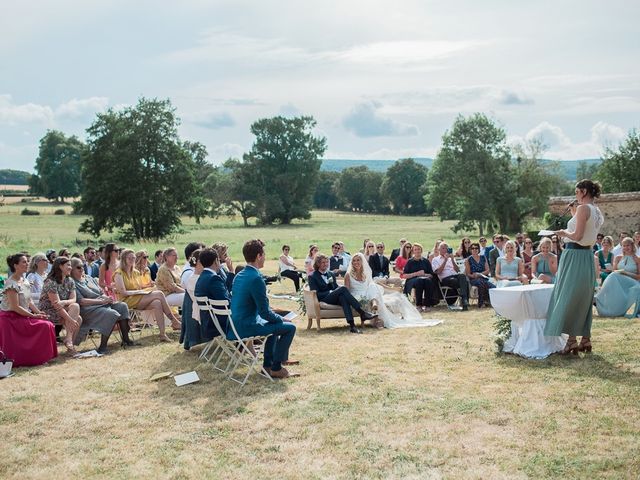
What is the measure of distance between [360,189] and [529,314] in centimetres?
10649

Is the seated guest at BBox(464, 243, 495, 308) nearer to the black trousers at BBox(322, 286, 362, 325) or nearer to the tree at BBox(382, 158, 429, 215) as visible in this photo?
the black trousers at BBox(322, 286, 362, 325)

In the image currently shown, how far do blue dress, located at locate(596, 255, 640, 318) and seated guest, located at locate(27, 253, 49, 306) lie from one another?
369 inches

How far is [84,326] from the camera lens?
9.52 meters

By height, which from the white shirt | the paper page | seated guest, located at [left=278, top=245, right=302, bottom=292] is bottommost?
the paper page

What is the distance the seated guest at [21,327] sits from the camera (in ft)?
28.0

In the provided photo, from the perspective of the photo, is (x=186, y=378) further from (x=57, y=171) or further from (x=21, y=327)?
(x=57, y=171)

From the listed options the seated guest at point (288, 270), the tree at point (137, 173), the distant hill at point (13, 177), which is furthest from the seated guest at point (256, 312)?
the distant hill at point (13, 177)

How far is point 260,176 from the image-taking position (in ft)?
254

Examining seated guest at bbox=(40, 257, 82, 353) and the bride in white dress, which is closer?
seated guest at bbox=(40, 257, 82, 353)

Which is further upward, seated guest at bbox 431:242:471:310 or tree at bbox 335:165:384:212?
tree at bbox 335:165:384:212

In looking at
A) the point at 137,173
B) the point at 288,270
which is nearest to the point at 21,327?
the point at 288,270

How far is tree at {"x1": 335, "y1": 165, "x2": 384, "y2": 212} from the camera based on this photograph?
4395 inches

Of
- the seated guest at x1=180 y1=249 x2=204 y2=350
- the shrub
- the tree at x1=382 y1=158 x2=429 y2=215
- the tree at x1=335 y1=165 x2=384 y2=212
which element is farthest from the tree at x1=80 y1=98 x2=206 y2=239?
the tree at x1=335 y1=165 x2=384 y2=212

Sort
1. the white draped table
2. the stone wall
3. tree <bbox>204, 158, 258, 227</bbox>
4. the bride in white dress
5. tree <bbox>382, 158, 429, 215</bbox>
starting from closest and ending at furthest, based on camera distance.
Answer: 1. the white draped table
2. the bride in white dress
3. the stone wall
4. tree <bbox>204, 158, 258, 227</bbox>
5. tree <bbox>382, 158, 429, 215</bbox>
